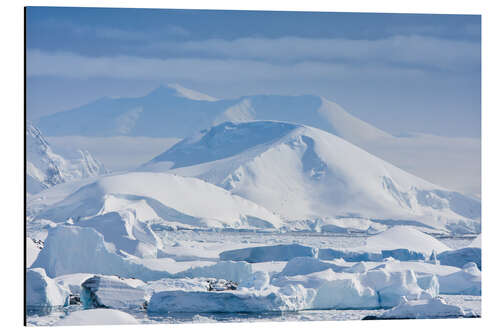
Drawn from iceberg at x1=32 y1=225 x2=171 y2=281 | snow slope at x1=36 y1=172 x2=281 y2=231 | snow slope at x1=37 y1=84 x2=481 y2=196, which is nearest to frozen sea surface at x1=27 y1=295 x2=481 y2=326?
iceberg at x1=32 y1=225 x2=171 y2=281

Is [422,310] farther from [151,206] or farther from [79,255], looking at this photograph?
[79,255]

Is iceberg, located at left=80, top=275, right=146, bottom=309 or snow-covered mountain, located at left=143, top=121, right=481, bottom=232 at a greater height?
snow-covered mountain, located at left=143, top=121, right=481, bottom=232

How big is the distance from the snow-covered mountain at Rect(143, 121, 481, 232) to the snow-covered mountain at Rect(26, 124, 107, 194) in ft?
2.15

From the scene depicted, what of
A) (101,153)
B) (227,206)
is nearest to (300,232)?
(227,206)

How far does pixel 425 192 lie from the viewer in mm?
11523

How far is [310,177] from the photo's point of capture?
1200cm

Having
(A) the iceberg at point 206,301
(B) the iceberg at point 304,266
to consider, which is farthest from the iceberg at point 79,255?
(B) the iceberg at point 304,266

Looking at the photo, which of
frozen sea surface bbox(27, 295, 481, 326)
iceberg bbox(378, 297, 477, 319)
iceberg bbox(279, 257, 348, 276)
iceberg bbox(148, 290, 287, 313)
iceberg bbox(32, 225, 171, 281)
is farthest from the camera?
iceberg bbox(279, 257, 348, 276)

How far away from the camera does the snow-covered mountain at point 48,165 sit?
1009 centimetres

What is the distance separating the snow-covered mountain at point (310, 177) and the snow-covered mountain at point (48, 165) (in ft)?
2.15

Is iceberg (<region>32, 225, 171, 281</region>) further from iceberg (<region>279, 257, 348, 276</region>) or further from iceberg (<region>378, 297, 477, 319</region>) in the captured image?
iceberg (<region>378, 297, 477, 319</region>)

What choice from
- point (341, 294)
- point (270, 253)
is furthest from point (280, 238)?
point (341, 294)

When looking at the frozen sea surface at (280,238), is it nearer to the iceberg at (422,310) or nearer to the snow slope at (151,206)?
the snow slope at (151,206)

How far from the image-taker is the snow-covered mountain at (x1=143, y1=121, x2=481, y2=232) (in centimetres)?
1132
